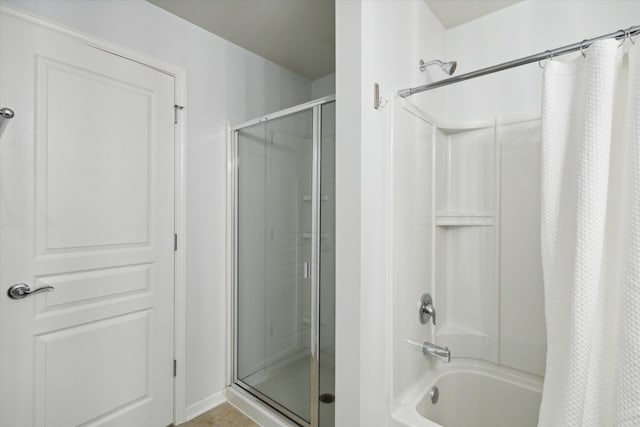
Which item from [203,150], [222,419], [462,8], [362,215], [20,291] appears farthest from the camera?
[203,150]

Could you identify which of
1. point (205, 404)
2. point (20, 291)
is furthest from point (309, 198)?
point (205, 404)

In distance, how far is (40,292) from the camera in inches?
56.0

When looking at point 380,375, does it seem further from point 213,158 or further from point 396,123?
point 213,158

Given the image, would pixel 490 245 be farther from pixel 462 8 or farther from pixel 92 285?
pixel 92 285

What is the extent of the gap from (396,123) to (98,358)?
188cm

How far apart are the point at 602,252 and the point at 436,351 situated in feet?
2.70

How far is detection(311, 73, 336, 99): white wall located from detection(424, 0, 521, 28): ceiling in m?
1.07

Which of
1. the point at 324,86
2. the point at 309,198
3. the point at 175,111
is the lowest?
the point at 309,198

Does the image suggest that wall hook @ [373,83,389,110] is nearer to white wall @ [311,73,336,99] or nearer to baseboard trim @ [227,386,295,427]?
white wall @ [311,73,336,99]

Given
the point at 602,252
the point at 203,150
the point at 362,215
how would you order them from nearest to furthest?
the point at 602,252 → the point at 362,215 → the point at 203,150

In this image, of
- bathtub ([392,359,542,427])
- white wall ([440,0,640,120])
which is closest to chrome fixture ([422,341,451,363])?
bathtub ([392,359,542,427])

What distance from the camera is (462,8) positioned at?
1.84 meters

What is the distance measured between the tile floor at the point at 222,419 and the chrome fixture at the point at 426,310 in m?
1.21

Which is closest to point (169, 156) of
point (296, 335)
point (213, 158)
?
point (213, 158)
